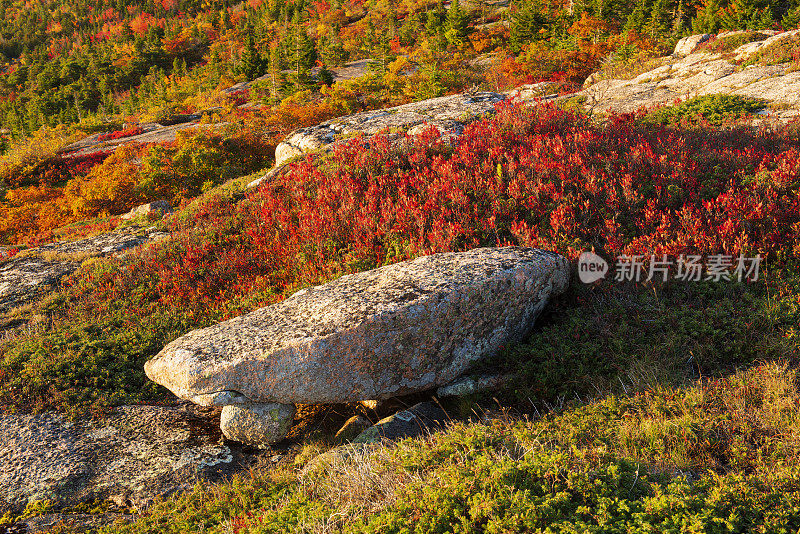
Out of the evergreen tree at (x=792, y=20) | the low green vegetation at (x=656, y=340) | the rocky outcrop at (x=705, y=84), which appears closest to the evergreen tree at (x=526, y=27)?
the evergreen tree at (x=792, y=20)

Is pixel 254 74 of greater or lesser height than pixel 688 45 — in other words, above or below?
above

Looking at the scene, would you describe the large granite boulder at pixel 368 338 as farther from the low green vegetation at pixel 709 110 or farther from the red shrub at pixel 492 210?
the low green vegetation at pixel 709 110

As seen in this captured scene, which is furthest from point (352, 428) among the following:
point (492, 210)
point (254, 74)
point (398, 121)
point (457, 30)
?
→ point (254, 74)

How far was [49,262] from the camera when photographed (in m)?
9.25

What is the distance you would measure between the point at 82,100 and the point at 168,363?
81910mm

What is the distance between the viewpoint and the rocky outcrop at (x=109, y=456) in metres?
4.39

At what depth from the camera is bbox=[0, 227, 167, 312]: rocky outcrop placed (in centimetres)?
808

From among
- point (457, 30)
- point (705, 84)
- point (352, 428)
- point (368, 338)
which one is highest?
point (457, 30)

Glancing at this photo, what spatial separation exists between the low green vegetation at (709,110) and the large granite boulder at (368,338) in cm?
901

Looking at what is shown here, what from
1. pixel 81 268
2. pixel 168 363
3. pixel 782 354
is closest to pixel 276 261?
pixel 168 363

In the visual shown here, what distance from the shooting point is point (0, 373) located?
5.70 metres

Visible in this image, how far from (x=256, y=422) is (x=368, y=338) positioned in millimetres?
1628

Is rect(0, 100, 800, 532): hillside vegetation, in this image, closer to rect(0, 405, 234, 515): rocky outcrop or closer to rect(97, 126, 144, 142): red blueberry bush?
rect(0, 405, 234, 515): rocky outcrop

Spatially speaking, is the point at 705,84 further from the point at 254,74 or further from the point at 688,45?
the point at 254,74
